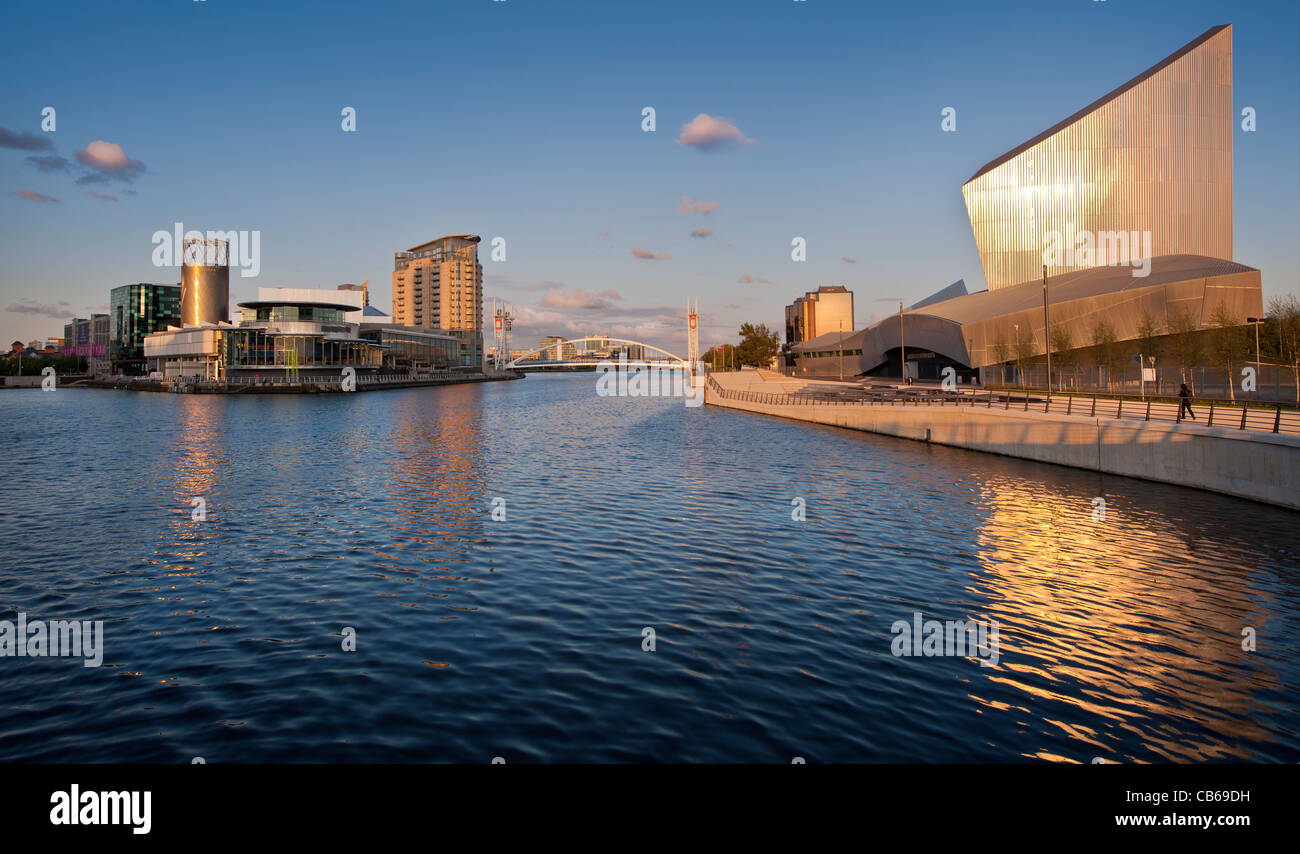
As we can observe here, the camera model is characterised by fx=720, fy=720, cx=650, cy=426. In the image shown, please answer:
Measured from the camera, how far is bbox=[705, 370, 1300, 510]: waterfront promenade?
24.8 m

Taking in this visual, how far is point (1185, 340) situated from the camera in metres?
52.9

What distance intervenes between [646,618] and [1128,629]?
8.68 meters

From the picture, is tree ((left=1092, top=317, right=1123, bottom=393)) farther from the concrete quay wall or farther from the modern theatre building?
the concrete quay wall

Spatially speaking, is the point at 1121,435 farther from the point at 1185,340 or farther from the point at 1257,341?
the point at 1185,340

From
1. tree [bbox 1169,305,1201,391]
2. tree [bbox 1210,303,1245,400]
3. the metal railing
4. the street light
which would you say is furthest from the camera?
tree [bbox 1169,305,1201,391]

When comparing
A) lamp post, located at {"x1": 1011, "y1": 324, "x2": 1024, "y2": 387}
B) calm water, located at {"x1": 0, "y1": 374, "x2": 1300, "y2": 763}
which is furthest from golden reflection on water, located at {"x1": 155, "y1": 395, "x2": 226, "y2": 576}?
lamp post, located at {"x1": 1011, "y1": 324, "x2": 1024, "y2": 387}

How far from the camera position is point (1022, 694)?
33.3 feet

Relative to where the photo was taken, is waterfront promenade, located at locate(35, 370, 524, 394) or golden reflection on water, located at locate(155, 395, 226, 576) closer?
golden reflection on water, located at locate(155, 395, 226, 576)

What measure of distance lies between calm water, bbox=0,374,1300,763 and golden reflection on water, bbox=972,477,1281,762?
68 mm

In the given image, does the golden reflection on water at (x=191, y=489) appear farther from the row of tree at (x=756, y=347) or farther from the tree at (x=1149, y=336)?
the row of tree at (x=756, y=347)

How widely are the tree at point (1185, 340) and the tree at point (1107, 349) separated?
3843 millimetres

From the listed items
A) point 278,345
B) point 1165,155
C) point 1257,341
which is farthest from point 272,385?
point 1165,155

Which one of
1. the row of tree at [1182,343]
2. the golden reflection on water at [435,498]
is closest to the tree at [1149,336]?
the row of tree at [1182,343]
